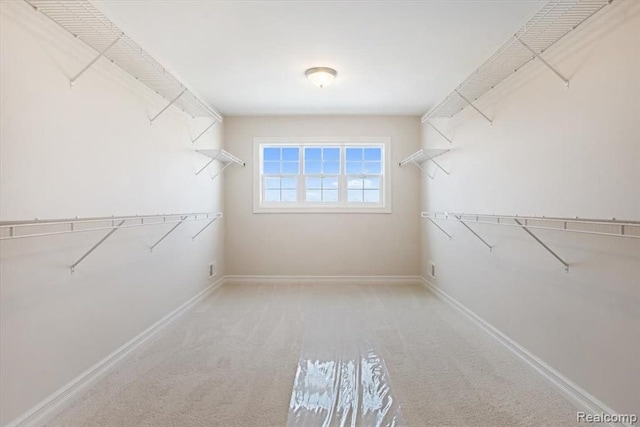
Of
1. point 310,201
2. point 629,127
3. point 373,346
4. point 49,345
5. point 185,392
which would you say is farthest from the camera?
point 310,201

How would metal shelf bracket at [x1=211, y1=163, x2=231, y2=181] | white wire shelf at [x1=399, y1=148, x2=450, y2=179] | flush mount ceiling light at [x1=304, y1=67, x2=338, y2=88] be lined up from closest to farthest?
flush mount ceiling light at [x1=304, y1=67, x2=338, y2=88]
white wire shelf at [x1=399, y1=148, x2=450, y2=179]
metal shelf bracket at [x1=211, y1=163, x2=231, y2=181]

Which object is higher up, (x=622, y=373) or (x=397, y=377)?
(x=622, y=373)

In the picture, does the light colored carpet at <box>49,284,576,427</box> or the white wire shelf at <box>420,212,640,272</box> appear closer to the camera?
the white wire shelf at <box>420,212,640,272</box>

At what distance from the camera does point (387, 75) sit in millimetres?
3330

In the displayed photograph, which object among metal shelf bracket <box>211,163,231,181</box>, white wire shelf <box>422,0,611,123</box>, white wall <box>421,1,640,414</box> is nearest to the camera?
white wall <box>421,1,640,414</box>

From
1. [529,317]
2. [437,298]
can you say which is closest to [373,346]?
[529,317]

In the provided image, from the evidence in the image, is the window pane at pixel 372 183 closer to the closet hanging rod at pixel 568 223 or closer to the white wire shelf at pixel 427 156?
the white wire shelf at pixel 427 156

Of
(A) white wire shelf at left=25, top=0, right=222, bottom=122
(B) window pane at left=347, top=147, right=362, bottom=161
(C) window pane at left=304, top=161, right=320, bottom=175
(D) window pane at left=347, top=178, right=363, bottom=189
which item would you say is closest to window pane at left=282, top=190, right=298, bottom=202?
(C) window pane at left=304, top=161, right=320, bottom=175

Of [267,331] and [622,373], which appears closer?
[622,373]

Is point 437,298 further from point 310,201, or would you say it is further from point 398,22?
point 398,22

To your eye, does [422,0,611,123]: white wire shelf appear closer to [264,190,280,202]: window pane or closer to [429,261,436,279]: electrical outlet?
[429,261,436,279]: electrical outlet

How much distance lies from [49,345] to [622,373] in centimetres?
290

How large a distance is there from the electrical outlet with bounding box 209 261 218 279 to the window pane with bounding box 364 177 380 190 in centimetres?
236

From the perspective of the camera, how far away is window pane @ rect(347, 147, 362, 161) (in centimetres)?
505
